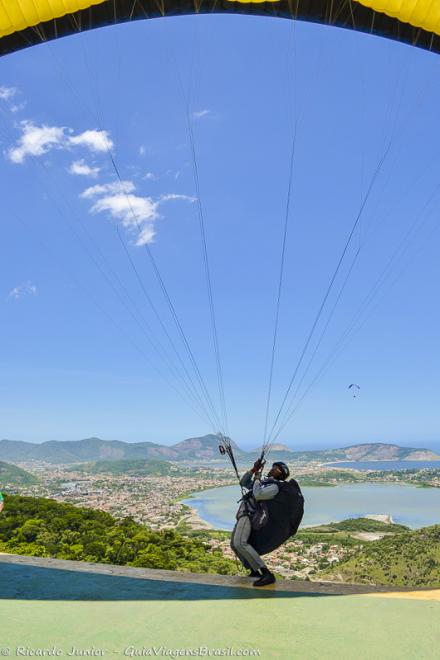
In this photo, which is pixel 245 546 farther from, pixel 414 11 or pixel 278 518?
pixel 414 11

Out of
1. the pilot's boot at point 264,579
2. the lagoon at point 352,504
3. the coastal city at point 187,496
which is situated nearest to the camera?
the pilot's boot at point 264,579

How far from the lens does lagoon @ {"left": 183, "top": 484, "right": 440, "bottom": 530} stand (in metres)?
72.1

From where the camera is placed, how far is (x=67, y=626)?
2.38 meters

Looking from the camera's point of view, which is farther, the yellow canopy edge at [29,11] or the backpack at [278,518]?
the yellow canopy edge at [29,11]

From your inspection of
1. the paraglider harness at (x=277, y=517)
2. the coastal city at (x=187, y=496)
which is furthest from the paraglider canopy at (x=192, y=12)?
the coastal city at (x=187, y=496)

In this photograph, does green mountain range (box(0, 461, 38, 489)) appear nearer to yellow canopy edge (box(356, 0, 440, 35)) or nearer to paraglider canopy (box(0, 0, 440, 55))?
paraglider canopy (box(0, 0, 440, 55))

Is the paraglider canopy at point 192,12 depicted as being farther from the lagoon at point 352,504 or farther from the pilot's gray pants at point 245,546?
the lagoon at point 352,504

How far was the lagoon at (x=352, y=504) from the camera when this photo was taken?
72125 millimetres

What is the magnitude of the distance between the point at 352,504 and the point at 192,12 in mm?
100137

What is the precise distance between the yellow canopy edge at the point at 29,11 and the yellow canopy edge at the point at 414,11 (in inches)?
102

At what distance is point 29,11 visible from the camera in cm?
409

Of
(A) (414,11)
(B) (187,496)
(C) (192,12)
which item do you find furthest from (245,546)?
(B) (187,496)

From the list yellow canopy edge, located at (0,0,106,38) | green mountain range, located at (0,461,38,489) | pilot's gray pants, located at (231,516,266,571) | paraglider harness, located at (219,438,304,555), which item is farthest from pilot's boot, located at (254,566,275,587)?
green mountain range, located at (0,461,38,489)

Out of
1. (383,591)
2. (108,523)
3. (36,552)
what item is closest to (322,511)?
(108,523)
